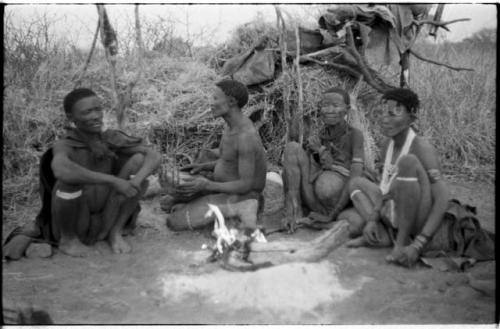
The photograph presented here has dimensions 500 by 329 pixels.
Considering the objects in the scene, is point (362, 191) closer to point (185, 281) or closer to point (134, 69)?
point (185, 281)

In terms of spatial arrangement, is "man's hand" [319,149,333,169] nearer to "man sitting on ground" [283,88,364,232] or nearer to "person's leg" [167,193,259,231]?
"man sitting on ground" [283,88,364,232]

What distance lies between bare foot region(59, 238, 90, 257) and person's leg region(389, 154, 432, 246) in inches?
97.3

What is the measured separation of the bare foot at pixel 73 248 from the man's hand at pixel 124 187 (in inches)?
21.6

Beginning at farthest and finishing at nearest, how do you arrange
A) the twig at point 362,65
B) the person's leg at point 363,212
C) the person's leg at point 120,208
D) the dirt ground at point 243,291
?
the twig at point 362,65 < the person's leg at point 120,208 < the person's leg at point 363,212 < the dirt ground at point 243,291

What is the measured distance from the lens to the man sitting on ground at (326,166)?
15.8ft

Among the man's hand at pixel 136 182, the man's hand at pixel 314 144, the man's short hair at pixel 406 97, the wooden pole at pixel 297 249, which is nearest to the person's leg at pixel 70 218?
the man's hand at pixel 136 182

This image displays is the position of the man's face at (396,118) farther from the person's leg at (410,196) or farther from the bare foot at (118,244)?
the bare foot at (118,244)

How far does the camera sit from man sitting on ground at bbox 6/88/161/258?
13.8 ft

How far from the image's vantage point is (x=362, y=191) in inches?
181

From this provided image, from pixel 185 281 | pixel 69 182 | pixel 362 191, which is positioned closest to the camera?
pixel 185 281

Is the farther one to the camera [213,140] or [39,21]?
[213,140]

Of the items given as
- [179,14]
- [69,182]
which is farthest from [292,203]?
[179,14]

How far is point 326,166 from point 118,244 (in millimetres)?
1949

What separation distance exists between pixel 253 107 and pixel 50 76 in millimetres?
2518
